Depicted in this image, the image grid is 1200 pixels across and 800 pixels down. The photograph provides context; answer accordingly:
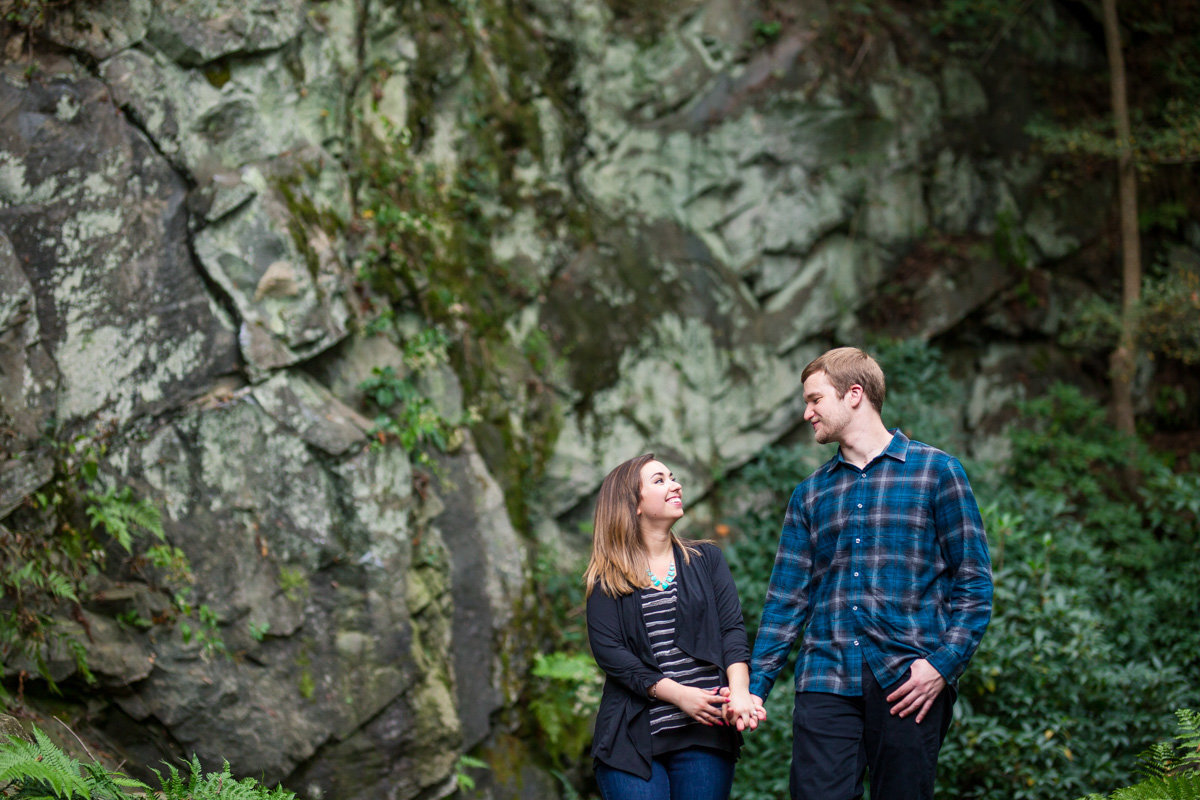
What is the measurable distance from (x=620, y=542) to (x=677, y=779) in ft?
2.95

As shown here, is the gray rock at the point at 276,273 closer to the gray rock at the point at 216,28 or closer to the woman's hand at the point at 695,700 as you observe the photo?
the gray rock at the point at 216,28

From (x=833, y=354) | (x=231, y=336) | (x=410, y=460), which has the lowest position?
(x=410, y=460)

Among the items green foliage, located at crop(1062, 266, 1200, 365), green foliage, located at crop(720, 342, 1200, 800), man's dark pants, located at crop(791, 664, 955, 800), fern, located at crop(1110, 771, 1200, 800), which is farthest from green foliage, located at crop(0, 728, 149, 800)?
green foliage, located at crop(1062, 266, 1200, 365)

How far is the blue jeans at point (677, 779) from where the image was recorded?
3020mm

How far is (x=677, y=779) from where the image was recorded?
309 centimetres

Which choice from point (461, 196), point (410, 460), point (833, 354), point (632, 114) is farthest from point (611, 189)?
point (833, 354)

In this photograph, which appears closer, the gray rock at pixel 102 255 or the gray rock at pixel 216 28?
the gray rock at pixel 102 255

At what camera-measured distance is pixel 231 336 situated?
5086mm

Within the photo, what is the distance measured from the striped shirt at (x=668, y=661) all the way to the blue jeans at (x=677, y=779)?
0.41ft

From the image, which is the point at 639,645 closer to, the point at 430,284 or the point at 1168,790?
the point at 1168,790

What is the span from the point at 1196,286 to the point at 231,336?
25.7ft

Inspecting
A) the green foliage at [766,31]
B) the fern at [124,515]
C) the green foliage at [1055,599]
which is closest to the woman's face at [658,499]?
the green foliage at [1055,599]

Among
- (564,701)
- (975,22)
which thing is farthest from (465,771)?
(975,22)

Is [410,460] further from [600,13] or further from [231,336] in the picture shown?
[600,13]
